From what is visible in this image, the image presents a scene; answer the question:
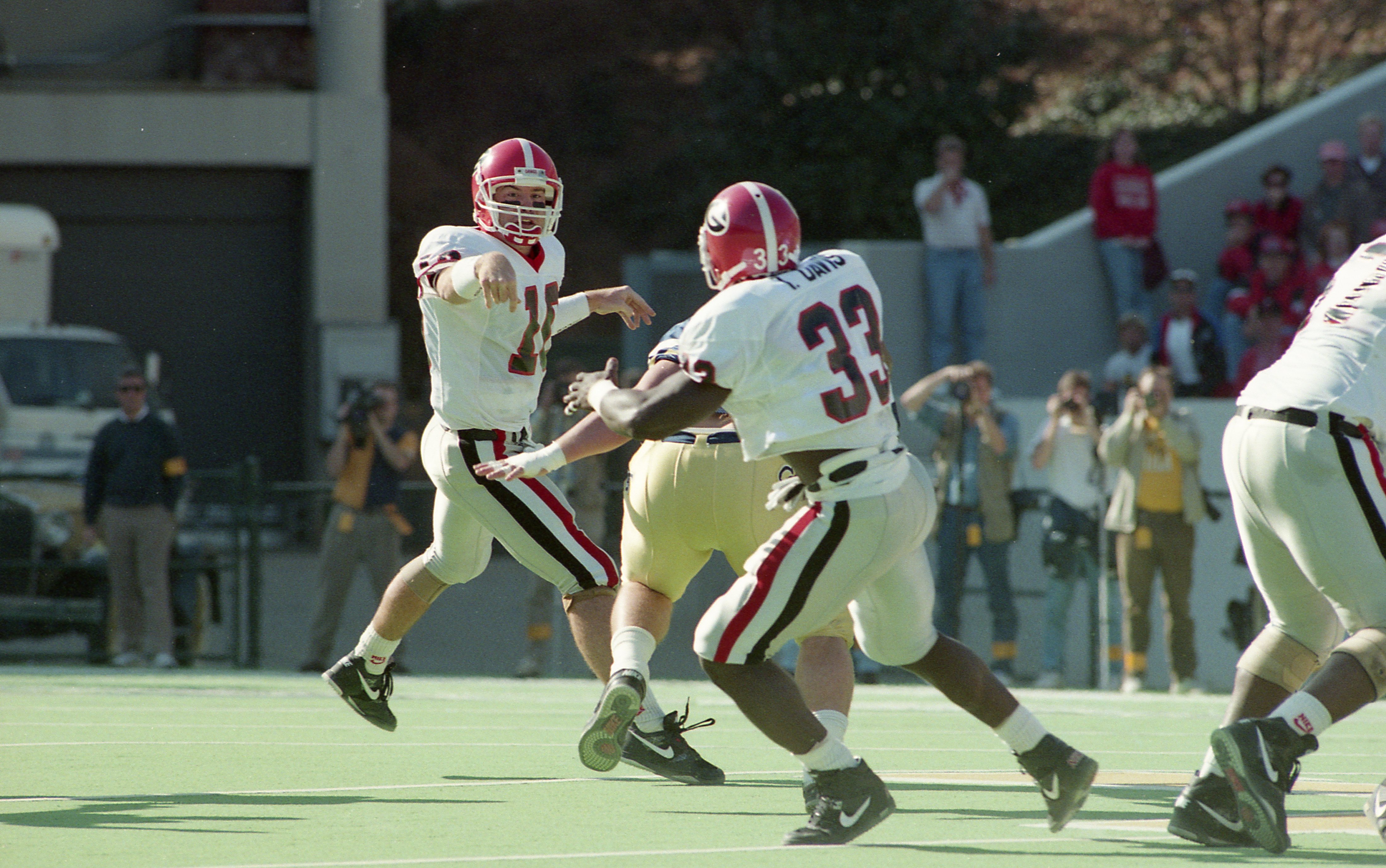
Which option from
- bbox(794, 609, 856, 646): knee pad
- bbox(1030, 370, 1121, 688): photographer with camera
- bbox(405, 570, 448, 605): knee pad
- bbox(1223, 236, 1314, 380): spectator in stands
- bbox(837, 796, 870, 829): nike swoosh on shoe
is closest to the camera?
bbox(837, 796, 870, 829): nike swoosh on shoe

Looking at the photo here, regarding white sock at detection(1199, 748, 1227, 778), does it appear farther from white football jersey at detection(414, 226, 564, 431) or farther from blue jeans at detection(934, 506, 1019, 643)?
blue jeans at detection(934, 506, 1019, 643)

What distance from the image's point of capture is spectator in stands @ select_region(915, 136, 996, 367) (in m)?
15.8

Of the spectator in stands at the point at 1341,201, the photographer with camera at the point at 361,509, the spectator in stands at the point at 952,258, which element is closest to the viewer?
the photographer with camera at the point at 361,509

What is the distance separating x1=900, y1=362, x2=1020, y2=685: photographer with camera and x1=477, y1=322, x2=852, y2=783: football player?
21.5 feet

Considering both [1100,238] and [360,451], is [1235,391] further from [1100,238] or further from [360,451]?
[360,451]

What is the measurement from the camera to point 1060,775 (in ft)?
16.9

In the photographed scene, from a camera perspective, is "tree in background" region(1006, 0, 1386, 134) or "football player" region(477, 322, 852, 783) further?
"tree in background" region(1006, 0, 1386, 134)

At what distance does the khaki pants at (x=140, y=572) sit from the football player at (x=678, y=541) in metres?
7.36

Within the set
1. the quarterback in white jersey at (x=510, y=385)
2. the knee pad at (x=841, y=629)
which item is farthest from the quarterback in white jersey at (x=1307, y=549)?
the quarterback in white jersey at (x=510, y=385)

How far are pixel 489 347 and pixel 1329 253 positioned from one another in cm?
1052

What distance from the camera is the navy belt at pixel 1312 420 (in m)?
5.12

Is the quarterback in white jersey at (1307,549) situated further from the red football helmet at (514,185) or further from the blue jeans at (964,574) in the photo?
the blue jeans at (964,574)

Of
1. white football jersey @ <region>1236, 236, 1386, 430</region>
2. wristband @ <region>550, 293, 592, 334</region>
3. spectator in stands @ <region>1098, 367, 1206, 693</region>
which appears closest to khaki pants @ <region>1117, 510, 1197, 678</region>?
spectator in stands @ <region>1098, 367, 1206, 693</region>

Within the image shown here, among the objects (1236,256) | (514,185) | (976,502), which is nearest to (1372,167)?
(1236,256)
